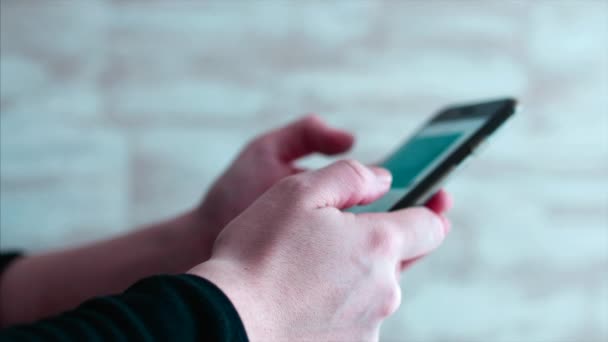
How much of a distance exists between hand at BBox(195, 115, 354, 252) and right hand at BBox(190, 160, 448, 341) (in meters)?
0.23

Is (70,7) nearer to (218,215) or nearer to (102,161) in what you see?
(102,161)

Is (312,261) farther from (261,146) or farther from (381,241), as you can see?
(261,146)

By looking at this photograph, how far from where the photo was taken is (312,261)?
0.40m

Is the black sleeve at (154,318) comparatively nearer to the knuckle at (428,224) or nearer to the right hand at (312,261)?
the right hand at (312,261)

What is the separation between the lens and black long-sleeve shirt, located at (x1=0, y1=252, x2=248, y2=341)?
0.32 metres

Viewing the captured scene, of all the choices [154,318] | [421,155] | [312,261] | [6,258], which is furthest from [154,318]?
[6,258]

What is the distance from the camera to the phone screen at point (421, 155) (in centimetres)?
52

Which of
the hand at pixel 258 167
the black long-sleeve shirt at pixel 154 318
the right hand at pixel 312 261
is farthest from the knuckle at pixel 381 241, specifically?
the hand at pixel 258 167

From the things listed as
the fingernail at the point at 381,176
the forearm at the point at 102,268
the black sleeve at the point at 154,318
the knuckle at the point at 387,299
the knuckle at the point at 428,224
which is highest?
the fingernail at the point at 381,176

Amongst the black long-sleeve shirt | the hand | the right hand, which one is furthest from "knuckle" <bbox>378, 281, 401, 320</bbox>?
the hand

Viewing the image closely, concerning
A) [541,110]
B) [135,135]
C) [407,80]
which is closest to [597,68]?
[541,110]

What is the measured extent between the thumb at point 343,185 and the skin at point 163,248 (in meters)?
0.22

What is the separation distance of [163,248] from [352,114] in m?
0.35

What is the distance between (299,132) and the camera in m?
0.69
